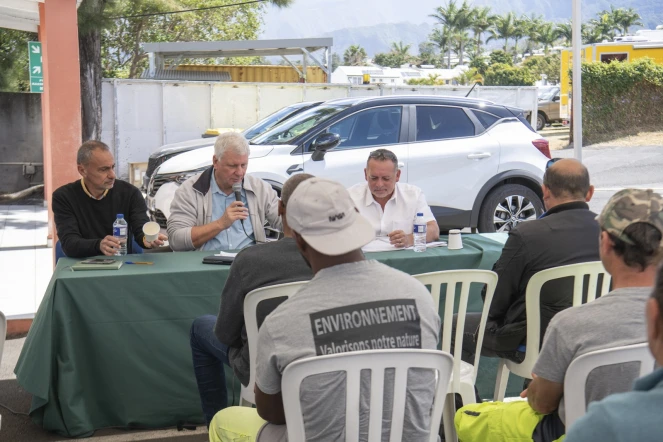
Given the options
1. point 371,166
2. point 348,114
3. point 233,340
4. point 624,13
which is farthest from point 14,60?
point 624,13

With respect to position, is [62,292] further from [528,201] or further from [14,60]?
[14,60]

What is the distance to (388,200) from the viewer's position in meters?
5.33

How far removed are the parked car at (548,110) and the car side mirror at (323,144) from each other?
22639 mm

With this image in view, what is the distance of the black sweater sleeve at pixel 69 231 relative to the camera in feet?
14.5

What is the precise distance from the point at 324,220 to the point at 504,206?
7431mm

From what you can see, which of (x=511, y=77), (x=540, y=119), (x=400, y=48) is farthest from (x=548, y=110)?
(x=400, y=48)

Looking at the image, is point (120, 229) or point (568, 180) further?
point (120, 229)

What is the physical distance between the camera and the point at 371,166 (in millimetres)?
5281

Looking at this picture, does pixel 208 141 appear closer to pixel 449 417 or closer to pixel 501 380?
pixel 501 380

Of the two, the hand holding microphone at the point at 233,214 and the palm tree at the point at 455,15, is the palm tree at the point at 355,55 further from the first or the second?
the hand holding microphone at the point at 233,214

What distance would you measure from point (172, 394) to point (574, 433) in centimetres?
329

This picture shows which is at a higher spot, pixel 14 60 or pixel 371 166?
pixel 14 60

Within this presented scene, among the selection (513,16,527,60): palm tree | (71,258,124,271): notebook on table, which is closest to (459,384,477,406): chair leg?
(71,258,124,271): notebook on table

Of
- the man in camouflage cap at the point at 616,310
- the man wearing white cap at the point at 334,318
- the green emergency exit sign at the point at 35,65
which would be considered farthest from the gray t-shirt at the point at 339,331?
the green emergency exit sign at the point at 35,65
